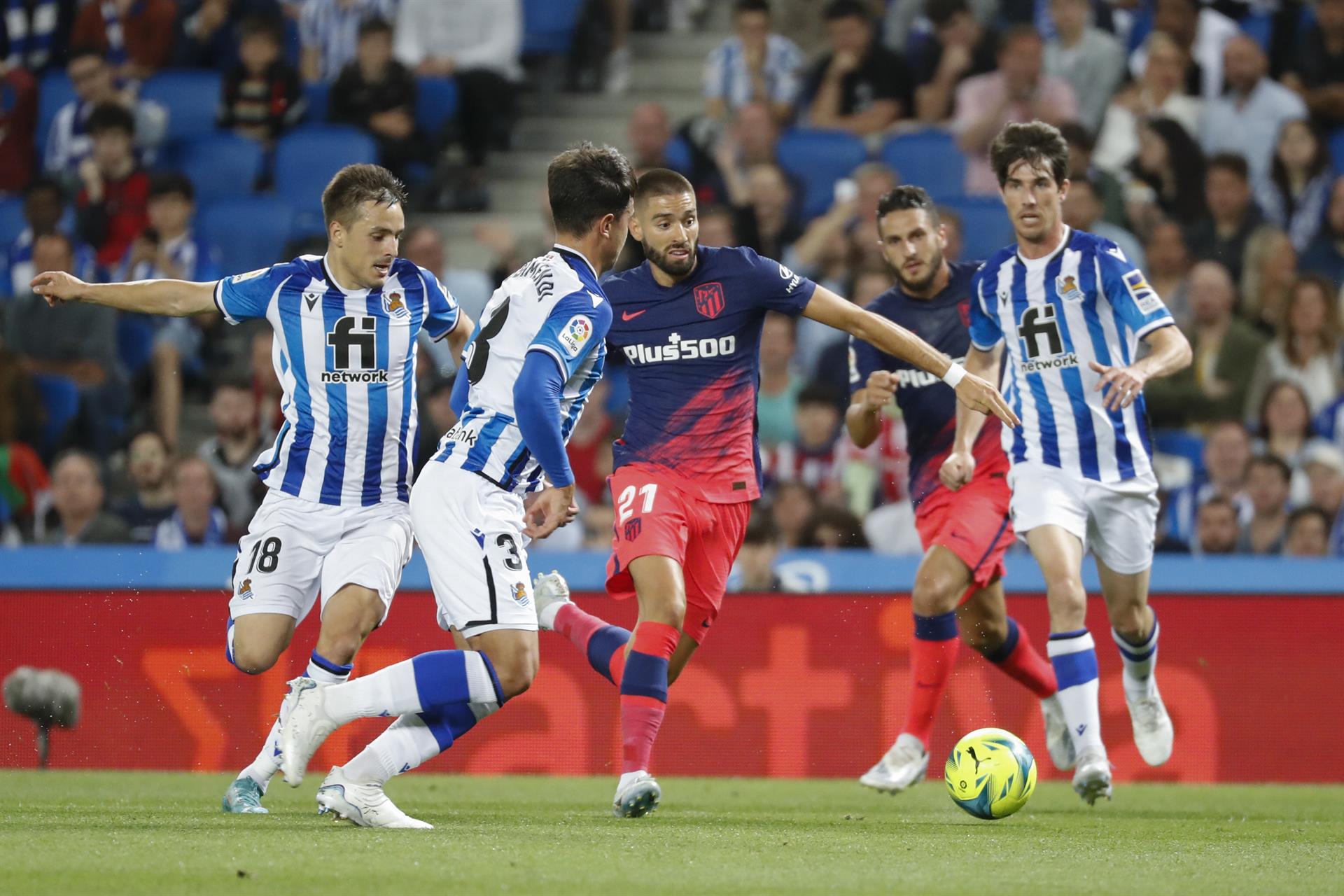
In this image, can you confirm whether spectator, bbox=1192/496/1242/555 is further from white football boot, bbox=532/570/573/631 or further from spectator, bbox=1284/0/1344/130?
white football boot, bbox=532/570/573/631

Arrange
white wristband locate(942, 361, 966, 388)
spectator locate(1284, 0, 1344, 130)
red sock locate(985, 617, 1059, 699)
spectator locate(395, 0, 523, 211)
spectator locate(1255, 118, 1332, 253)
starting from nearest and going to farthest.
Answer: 1. white wristband locate(942, 361, 966, 388)
2. red sock locate(985, 617, 1059, 699)
3. spectator locate(1255, 118, 1332, 253)
4. spectator locate(1284, 0, 1344, 130)
5. spectator locate(395, 0, 523, 211)

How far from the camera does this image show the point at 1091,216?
12.0 metres

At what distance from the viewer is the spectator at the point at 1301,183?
12570mm

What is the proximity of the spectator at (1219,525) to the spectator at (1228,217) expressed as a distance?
2.41 metres

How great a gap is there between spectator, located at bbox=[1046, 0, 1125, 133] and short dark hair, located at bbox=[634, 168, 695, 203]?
7.23 m

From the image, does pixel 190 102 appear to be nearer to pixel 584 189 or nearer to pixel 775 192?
pixel 775 192

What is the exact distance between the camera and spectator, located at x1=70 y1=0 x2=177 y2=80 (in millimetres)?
15297

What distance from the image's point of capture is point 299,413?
6.86 meters

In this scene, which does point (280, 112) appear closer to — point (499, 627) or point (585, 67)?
point (585, 67)

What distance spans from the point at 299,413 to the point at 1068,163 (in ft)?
11.1

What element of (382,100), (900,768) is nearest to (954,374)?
(900,768)

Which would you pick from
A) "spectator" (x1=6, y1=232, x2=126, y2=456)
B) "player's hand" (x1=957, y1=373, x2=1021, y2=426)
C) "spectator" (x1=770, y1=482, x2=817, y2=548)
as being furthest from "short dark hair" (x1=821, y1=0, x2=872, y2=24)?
"player's hand" (x1=957, y1=373, x2=1021, y2=426)

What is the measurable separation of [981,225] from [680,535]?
6431 millimetres

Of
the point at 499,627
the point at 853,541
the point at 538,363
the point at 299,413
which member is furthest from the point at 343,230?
the point at 853,541
